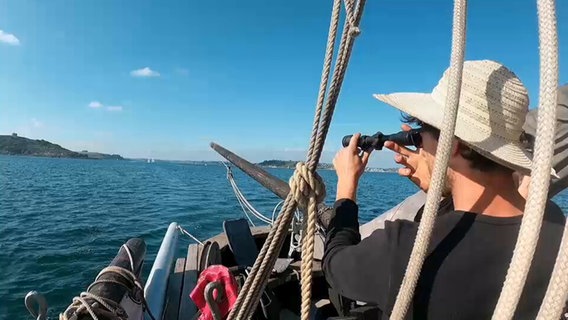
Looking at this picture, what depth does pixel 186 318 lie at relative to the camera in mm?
2916

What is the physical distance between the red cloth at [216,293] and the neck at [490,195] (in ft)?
5.50

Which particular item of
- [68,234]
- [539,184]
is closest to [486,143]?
[539,184]

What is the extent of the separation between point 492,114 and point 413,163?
0.94ft

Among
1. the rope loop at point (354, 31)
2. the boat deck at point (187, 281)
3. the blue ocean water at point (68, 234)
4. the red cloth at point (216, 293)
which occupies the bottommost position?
the blue ocean water at point (68, 234)

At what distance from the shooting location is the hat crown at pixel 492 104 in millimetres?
1118

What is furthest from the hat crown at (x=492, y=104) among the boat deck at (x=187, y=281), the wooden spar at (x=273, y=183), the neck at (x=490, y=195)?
the boat deck at (x=187, y=281)

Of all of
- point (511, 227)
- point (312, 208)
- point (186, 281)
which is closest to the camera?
point (511, 227)

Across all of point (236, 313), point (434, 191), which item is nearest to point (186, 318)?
point (236, 313)

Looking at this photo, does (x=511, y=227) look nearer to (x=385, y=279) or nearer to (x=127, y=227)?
(x=385, y=279)

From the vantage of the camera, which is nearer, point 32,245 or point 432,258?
point 432,258

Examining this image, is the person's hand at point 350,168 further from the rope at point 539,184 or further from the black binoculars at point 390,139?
the rope at point 539,184

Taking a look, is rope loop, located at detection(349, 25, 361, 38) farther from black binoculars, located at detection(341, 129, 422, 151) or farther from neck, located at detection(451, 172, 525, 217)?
neck, located at detection(451, 172, 525, 217)

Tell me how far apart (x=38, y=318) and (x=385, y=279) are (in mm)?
1936

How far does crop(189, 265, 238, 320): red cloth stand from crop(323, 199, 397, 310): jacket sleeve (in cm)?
129
